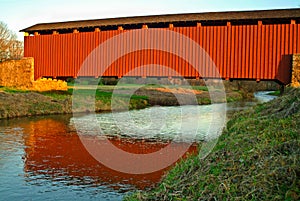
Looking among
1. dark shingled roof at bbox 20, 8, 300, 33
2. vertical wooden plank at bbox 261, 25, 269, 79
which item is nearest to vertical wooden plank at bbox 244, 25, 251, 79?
dark shingled roof at bbox 20, 8, 300, 33

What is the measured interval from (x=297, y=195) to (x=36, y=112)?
21.2 metres

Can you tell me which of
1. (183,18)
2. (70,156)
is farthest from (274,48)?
(70,156)

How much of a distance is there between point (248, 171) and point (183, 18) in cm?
1698

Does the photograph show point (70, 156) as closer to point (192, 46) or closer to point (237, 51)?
point (192, 46)

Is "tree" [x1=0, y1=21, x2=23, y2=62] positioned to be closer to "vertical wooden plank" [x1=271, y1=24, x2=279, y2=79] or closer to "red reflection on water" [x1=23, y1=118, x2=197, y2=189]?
"red reflection on water" [x1=23, y1=118, x2=197, y2=189]

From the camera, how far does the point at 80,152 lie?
1253 cm

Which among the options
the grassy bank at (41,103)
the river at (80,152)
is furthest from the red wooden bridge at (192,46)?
the river at (80,152)

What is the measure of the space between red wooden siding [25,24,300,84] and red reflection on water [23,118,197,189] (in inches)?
266

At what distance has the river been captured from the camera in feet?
27.5

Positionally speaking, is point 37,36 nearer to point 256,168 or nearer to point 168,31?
point 168,31

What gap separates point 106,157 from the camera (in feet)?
38.7

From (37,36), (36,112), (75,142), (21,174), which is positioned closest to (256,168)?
(21,174)

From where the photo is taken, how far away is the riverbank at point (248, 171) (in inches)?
195

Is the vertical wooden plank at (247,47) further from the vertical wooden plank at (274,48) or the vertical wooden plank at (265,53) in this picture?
the vertical wooden plank at (274,48)
